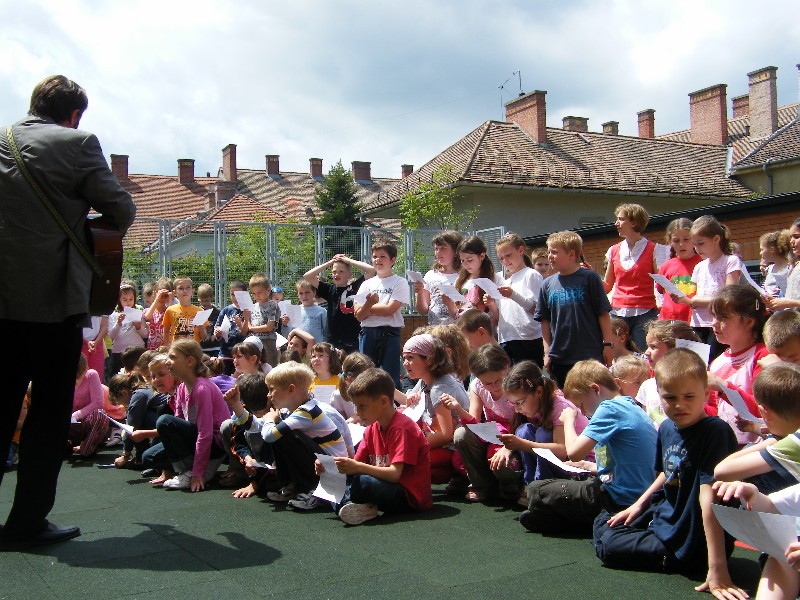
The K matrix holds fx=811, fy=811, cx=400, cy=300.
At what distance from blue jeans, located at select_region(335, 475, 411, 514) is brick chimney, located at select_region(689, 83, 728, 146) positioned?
35.4m

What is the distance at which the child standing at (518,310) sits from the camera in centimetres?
678

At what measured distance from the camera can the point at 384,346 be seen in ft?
25.3

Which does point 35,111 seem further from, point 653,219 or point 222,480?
point 653,219

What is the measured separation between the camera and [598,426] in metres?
4.02

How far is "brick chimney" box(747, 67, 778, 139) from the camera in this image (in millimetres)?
36000

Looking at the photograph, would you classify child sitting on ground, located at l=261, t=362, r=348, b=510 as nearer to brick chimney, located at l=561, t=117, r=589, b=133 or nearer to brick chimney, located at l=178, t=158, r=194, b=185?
brick chimney, located at l=561, t=117, r=589, b=133

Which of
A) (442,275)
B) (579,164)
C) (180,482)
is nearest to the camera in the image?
(180,482)

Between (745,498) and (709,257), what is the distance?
3.81 meters

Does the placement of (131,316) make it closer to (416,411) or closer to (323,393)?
(323,393)

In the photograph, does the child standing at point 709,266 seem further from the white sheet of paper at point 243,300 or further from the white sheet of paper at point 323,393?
the white sheet of paper at point 243,300

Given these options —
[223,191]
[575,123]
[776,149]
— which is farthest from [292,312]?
[223,191]

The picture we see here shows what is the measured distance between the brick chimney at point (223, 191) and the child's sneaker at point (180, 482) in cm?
4804

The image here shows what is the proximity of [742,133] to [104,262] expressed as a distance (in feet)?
133

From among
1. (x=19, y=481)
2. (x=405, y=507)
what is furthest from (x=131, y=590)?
(x=405, y=507)
